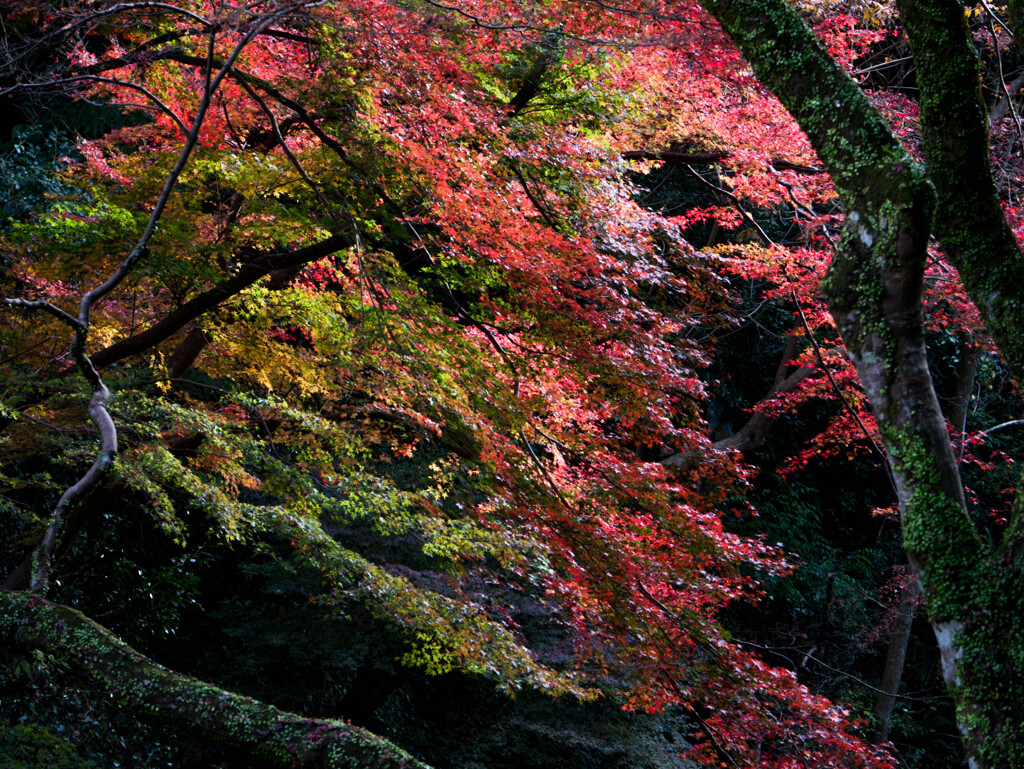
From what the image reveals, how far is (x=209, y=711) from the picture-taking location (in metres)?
1.88

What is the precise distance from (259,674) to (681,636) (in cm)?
402

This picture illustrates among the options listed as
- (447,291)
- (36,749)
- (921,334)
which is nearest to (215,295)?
(447,291)

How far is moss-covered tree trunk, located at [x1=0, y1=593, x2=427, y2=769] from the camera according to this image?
5.87ft

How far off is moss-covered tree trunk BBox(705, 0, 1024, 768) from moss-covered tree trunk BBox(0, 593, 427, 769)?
1381 millimetres

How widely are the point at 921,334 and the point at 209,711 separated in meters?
2.07

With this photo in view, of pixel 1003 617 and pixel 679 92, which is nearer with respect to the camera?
pixel 1003 617

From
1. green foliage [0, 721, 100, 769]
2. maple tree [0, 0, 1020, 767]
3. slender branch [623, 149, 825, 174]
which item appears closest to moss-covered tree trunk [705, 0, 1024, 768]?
maple tree [0, 0, 1020, 767]

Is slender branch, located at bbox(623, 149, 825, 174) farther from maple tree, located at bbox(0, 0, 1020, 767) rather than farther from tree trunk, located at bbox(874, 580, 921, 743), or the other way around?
tree trunk, located at bbox(874, 580, 921, 743)

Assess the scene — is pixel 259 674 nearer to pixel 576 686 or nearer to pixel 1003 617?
pixel 576 686

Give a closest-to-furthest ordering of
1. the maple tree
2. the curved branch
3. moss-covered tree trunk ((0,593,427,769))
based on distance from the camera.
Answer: moss-covered tree trunk ((0,593,427,769)) → the maple tree → the curved branch

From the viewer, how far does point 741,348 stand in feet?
37.4

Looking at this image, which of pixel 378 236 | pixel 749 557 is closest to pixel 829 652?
pixel 749 557

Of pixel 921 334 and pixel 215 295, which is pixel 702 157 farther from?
pixel 921 334

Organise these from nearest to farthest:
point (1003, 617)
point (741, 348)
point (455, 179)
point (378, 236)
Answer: point (1003, 617), point (455, 179), point (378, 236), point (741, 348)
